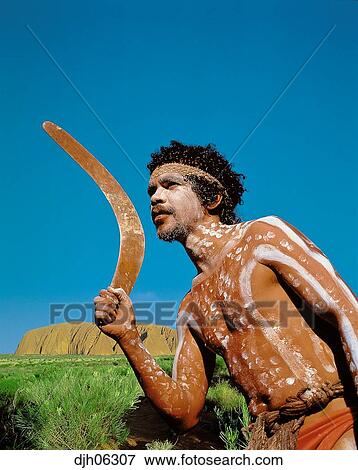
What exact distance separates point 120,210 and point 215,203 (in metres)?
0.35

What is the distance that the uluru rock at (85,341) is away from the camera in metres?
11.4

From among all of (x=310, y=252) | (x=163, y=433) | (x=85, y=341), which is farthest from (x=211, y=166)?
(x=85, y=341)

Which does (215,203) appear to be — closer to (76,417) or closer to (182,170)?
(182,170)

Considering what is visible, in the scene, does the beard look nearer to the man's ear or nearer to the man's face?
the man's face

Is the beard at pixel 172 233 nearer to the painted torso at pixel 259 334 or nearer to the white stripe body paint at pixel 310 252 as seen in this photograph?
the painted torso at pixel 259 334

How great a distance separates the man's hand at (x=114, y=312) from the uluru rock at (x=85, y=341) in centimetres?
479

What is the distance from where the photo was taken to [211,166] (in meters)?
2.45

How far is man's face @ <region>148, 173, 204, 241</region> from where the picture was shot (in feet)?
7.19

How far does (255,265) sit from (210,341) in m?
0.32

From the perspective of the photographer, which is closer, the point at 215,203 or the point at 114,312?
the point at 114,312

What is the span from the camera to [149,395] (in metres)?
2.11

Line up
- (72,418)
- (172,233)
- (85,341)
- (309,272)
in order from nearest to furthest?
1. (309,272)
2. (172,233)
3. (72,418)
4. (85,341)
